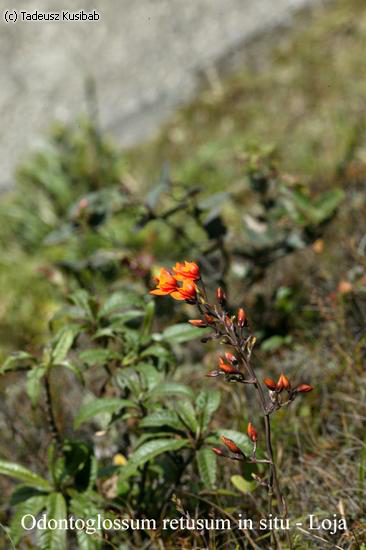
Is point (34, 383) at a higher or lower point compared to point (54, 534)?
higher

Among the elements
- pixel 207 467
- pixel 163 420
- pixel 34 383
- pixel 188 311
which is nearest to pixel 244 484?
pixel 207 467

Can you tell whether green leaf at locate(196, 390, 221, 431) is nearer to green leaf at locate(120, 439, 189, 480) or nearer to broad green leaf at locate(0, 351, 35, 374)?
green leaf at locate(120, 439, 189, 480)

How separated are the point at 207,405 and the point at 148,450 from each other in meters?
0.20

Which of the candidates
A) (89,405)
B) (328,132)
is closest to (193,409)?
(89,405)

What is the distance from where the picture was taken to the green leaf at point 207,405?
1.58 metres

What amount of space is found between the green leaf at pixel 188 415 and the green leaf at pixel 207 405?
2cm

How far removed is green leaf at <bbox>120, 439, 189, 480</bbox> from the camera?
4.88 ft

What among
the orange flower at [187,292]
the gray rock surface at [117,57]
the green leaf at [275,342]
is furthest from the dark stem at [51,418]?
the gray rock surface at [117,57]

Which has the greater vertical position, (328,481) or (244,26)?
(244,26)

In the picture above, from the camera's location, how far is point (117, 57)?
959 centimetres

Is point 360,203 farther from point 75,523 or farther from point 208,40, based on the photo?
point 208,40

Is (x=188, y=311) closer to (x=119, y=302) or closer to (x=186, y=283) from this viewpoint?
(x=119, y=302)

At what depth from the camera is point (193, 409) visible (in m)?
1.62

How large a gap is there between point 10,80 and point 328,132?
7.54 meters
